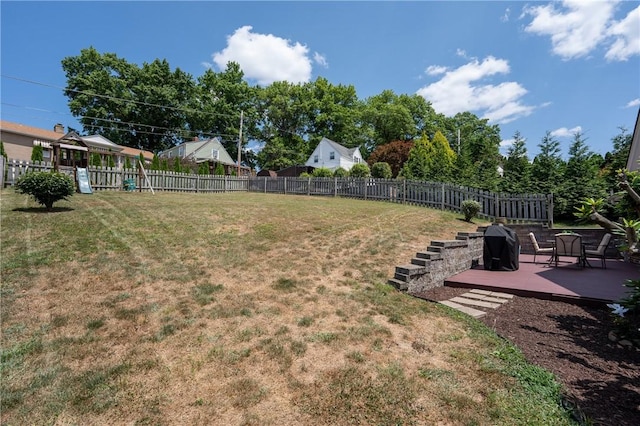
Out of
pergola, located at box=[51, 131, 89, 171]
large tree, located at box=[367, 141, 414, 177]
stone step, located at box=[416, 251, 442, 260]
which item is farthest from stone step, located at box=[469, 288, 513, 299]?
large tree, located at box=[367, 141, 414, 177]

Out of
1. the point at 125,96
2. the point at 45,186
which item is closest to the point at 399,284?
the point at 45,186

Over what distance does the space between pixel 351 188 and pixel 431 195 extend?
6.12 m

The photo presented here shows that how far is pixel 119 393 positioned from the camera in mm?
2578

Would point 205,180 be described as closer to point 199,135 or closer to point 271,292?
point 271,292

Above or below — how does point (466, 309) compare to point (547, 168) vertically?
below

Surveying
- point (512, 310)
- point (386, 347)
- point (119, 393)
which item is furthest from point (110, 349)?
point (512, 310)

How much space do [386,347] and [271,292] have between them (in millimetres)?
2157

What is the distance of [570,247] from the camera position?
738 cm

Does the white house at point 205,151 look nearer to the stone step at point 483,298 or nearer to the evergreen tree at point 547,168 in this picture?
the evergreen tree at point 547,168

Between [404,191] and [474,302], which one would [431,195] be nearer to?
[404,191]

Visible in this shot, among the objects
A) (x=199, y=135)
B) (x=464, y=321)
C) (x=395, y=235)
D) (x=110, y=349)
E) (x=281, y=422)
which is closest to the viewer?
(x=281, y=422)

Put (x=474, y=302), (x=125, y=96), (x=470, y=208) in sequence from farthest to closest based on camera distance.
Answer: (x=125, y=96)
(x=470, y=208)
(x=474, y=302)

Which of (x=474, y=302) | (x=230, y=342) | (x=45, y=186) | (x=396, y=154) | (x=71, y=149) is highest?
(x=396, y=154)

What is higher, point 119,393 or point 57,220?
point 57,220
